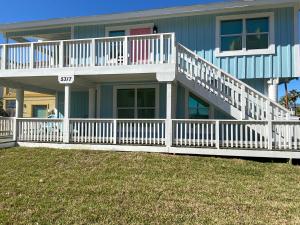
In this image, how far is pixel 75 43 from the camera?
38.4 feet

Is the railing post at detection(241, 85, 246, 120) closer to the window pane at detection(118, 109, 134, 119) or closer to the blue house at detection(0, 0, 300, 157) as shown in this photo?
the blue house at detection(0, 0, 300, 157)

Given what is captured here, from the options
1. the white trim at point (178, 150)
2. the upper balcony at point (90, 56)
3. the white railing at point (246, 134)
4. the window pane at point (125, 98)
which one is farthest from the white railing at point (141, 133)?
the window pane at point (125, 98)

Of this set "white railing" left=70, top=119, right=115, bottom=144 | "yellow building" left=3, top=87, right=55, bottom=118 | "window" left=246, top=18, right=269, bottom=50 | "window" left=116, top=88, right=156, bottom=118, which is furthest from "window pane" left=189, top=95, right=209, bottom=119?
"yellow building" left=3, top=87, right=55, bottom=118

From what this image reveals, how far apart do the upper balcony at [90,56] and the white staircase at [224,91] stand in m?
0.83

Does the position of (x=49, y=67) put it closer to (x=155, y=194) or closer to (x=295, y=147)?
(x=155, y=194)

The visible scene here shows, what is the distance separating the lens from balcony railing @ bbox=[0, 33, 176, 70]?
10922 mm

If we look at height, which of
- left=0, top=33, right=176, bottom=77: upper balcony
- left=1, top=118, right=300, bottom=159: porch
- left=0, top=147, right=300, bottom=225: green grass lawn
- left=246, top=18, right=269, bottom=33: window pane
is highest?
left=246, top=18, right=269, bottom=33: window pane

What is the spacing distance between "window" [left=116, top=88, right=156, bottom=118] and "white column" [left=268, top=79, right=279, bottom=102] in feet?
15.7

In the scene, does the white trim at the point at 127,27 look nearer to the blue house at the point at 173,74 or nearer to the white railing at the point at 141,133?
the blue house at the point at 173,74

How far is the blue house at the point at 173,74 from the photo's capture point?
33.0 feet

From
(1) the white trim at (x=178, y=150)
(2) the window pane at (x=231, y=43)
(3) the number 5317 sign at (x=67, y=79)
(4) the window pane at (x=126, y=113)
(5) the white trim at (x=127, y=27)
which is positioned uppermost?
(5) the white trim at (x=127, y=27)

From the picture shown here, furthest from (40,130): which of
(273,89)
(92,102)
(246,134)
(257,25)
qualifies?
(257,25)

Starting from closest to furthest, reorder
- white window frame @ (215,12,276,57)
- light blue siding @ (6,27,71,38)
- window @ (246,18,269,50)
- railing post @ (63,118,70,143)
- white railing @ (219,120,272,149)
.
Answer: white railing @ (219,120,272,149) < railing post @ (63,118,70,143) < white window frame @ (215,12,276,57) < window @ (246,18,269,50) < light blue siding @ (6,27,71,38)

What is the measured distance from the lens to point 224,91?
10.6 meters
